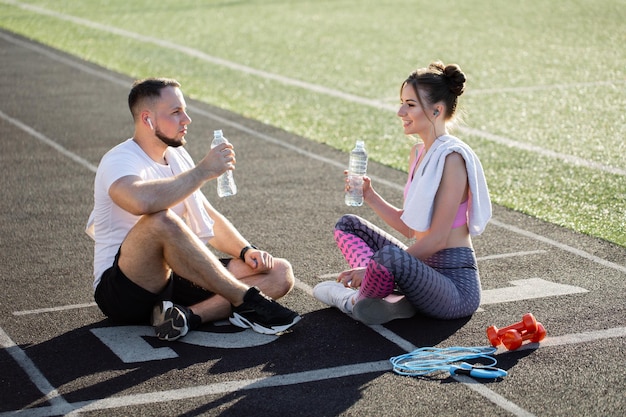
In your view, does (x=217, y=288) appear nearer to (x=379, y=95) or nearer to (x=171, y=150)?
(x=171, y=150)

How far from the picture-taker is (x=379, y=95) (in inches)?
682

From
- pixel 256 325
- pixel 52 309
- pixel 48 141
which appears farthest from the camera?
pixel 48 141

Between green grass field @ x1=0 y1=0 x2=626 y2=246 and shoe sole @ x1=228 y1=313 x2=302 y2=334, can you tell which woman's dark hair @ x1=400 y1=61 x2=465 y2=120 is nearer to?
green grass field @ x1=0 y1=0 x2=626 y2=246

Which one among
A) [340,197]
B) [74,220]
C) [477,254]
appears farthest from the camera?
[340,197]

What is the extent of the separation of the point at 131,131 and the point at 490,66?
809 cm

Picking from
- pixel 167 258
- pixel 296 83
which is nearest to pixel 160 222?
pixel 167 258

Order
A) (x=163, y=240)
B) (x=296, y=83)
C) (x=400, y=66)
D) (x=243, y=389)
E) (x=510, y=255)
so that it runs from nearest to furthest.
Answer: (x=243, y=389)
(x=163, y=240)
(x=510, y=255)
(x=296, y=83)
(x=400, y=66)

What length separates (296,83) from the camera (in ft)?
61.3

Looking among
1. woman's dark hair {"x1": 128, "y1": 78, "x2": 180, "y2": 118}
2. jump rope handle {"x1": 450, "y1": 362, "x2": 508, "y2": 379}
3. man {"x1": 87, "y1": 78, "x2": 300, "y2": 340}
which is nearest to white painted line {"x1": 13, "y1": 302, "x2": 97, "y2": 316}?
man {"x1": 87, "y1": 78, "x2": 300, "y2": 340}

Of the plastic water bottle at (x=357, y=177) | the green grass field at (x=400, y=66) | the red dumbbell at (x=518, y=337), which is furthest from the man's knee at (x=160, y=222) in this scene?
the green grass field at (x=400, y=66)

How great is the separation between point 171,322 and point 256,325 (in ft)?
1.91

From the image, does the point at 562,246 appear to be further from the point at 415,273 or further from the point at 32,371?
the point at 32,371

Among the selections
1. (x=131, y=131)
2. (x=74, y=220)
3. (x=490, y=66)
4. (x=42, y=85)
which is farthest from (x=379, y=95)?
(x=74, y=220)

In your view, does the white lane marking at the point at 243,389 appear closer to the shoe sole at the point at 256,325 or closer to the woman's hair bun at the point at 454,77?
the shoe sole at the point at 256,325
